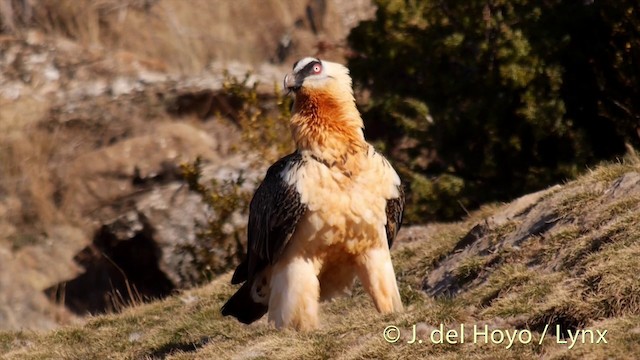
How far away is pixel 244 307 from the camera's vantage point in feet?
36.0

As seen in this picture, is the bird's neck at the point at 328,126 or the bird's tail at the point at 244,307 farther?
the bird's tail at the point at 244,307

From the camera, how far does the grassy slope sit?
857 cm

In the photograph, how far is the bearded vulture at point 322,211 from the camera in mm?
9945

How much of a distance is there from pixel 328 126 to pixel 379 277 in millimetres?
1348

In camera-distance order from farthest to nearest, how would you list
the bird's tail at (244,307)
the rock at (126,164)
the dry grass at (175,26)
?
the dry grass at (175,26) → the rock at (126,164) → the bird's tail at (244,307)

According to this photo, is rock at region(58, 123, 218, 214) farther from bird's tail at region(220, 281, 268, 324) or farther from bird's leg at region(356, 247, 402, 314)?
bird's leg at region(356, 247, 402, 314)

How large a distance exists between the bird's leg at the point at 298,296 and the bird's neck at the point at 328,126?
0.93m

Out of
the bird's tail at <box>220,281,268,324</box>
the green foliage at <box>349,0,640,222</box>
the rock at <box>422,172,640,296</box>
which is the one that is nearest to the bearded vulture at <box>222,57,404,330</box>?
the bird's tail at <box>220,281,268,324</box>

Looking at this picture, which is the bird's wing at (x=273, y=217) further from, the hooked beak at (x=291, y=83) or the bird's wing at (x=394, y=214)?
the bird's wing at (x=394, y=214)

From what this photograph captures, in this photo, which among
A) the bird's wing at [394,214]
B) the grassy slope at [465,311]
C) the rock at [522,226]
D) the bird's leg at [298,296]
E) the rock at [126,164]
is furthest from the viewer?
the rock at [126,164]

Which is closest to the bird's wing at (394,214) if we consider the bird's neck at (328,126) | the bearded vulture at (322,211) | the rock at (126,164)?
the bearded vulture at (322,211)

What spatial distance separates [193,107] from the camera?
24.6 metres

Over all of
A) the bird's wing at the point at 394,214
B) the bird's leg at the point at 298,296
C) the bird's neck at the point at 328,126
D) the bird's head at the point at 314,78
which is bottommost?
the bird's leg at the point at 298,296

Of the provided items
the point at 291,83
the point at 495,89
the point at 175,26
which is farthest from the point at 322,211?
the point at 175,26
